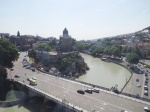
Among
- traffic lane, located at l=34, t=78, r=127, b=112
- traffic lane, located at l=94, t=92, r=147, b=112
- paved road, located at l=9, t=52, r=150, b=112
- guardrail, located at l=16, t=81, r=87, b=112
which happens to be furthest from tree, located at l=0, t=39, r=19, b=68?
traffic lane, located at l=94, t=92, r=147, b=112

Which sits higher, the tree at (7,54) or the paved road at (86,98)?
the tree at (7,54)

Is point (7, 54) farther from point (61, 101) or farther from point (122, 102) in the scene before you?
point (122, 102)

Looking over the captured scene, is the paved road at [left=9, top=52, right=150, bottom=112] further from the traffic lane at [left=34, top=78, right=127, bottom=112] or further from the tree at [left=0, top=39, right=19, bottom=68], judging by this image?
the tree at [left=0, top=39, right=19, bottom=68]

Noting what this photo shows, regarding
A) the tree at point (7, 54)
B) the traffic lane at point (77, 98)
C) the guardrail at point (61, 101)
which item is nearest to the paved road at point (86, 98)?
the traffic lane at point (77, 98)

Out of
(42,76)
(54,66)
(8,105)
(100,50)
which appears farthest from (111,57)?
(8,105)

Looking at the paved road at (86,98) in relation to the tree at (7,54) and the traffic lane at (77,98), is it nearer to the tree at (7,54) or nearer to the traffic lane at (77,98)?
the traffic lane at (77,98)

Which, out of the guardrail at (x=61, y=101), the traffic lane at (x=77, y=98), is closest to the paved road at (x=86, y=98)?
the traffic lane at (x=77, y=98)

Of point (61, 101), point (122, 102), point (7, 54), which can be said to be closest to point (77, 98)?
point (61, 101)

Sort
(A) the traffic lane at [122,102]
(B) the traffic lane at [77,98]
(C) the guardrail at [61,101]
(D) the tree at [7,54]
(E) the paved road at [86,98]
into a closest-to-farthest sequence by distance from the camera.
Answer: (C) the guardrail at [61,101] < (E) the paved road at [86,98] < (A) the traffic lane at [122,102] < (B) the traffic lane at [77,98] < (D) the tree at [7,54]

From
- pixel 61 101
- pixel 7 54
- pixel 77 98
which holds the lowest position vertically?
pixel 61 101

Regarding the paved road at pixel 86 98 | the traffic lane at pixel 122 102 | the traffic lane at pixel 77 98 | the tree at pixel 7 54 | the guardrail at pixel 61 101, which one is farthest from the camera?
the tree at pixel 7 54

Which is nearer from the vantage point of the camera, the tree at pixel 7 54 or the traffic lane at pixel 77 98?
the traffic lane at pixel 77 98

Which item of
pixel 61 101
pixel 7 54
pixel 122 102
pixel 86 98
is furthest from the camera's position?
pixel 7 54
